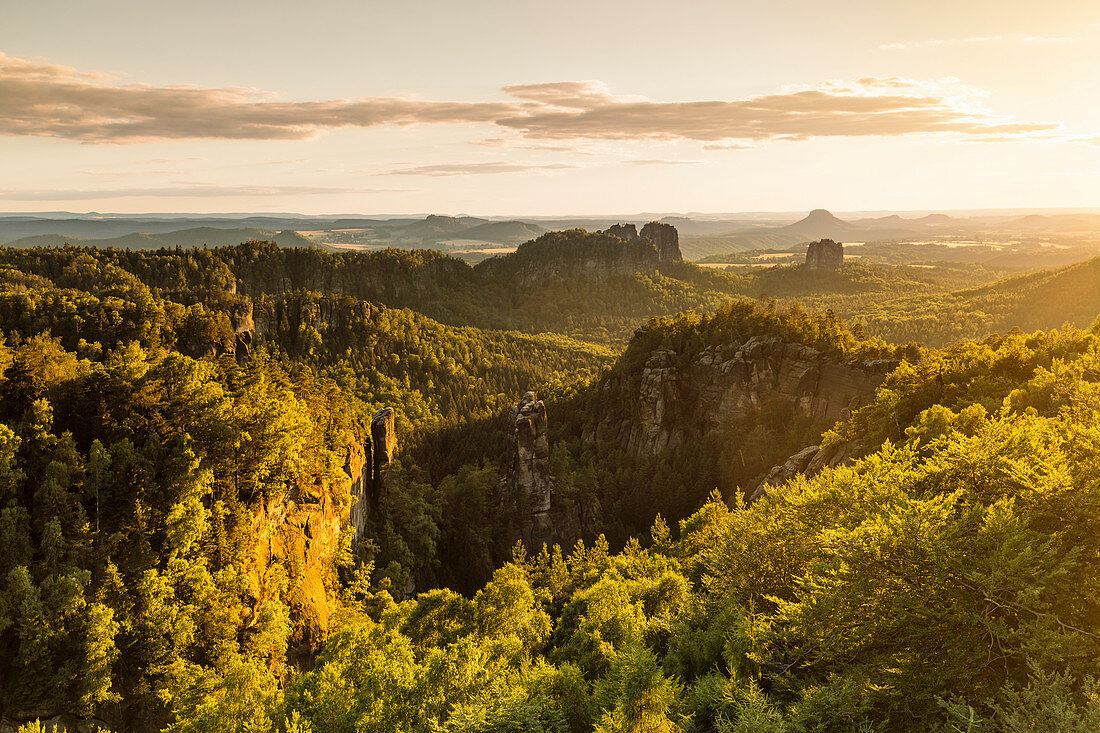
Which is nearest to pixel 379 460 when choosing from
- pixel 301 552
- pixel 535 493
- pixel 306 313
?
pixel 535 493

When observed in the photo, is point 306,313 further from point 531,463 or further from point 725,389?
point 725,389

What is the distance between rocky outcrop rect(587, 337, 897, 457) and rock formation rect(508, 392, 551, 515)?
19391 mm

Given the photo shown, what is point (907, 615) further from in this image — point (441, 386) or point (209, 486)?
point (441, 386)

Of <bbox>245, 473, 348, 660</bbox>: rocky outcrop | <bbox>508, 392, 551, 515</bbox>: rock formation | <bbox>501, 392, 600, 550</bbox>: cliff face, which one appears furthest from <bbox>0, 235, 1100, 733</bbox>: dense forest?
<bbox>508, 392, 551, 515</bbox>: rock formation

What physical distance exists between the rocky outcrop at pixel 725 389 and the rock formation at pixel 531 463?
19391mm

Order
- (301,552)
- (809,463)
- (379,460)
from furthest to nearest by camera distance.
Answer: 1. (379,460)
2. (809,463)
3. (301,552)

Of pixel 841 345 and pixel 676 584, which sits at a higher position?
pixel 841 345

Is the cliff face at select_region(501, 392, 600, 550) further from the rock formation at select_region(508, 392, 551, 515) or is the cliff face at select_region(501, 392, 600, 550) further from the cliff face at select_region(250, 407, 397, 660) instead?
the cliff face at select_region(250, 407, 397, 660)

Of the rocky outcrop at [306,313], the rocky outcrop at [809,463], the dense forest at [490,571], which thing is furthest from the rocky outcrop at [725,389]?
the rocky outcrop at [306,313]

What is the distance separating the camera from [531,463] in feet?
235

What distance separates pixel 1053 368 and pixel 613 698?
4307 centimetres

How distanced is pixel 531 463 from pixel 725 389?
98.9ft

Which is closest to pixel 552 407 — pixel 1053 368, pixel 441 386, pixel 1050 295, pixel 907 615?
pixel 441 386

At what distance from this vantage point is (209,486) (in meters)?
32.7
